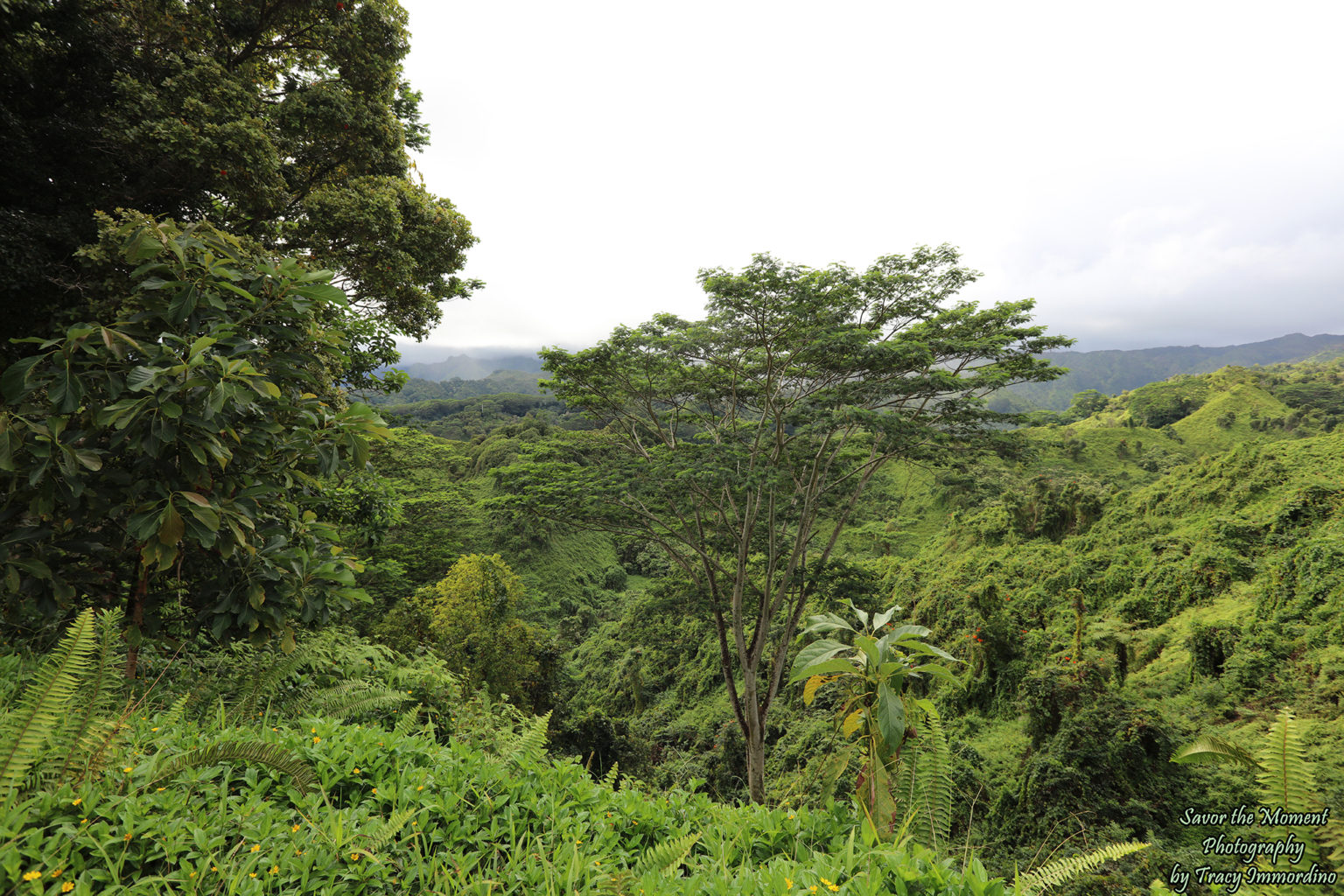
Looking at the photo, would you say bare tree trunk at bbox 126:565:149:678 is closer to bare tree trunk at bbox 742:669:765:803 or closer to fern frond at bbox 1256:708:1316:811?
fern frond at bbox 1256:708:1316:811

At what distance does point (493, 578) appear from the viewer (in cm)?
1252

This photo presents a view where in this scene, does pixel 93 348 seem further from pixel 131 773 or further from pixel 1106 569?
pixel 1106 569

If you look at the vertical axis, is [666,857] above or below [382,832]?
below

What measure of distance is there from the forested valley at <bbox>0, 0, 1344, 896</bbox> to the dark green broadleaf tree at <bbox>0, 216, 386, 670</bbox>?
3 centimetres

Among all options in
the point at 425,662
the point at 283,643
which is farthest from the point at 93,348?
the point at 425,662

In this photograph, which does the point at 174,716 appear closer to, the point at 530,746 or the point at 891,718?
the point at 530,746

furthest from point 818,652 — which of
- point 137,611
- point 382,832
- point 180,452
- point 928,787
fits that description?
point 137,611

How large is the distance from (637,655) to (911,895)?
62.8 feet

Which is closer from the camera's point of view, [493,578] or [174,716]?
[174,716]

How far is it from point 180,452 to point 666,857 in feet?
→ 8.94

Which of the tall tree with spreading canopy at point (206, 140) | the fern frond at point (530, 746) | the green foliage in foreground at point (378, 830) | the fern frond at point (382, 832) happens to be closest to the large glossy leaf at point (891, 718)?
the green foliage in foreground at point (378, 830)

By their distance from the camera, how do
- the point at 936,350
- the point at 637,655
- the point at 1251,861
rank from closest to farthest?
the point at 1251,861, the point at 936,350, the point at 637,655

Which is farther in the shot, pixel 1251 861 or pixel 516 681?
pixel 516 681

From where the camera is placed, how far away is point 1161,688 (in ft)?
21.3
